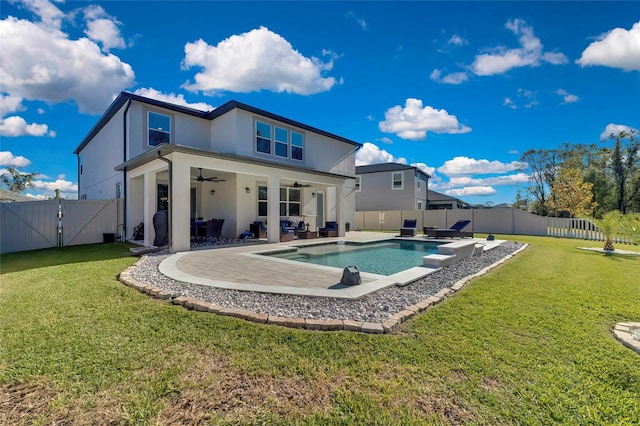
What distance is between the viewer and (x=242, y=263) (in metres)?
7.82

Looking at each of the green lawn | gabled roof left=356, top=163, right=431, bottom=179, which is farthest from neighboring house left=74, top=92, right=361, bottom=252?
gabled roof left=356, top=163, right=431, bottom=179

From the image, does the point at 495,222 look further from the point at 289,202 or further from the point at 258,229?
the point at 258,229

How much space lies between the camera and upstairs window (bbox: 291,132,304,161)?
16861 mm

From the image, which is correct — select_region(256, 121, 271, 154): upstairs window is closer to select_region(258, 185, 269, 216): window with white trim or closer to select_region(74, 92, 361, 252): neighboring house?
select_region(74, 92, 361, 252): neighboring house

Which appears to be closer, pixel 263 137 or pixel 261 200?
pixel 263 137

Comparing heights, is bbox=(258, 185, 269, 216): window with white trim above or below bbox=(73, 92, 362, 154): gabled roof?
below

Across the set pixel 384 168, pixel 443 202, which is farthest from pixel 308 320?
pixel 443 202

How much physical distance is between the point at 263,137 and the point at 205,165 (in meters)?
5.26

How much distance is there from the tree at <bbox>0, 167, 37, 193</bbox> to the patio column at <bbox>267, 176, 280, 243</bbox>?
3968cm

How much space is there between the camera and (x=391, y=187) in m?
31.0

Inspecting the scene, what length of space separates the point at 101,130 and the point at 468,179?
47158 millimetres

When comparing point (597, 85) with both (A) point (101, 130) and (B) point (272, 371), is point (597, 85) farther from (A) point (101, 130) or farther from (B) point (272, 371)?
(A) point (101, 130)

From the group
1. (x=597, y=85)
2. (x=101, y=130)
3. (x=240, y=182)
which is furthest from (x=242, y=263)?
Answer: (x=597, y=85)

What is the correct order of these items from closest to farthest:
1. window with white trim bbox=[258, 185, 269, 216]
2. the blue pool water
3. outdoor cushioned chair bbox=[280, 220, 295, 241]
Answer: the blue pool water → outdoor cushioned chair bbox=[280, 220, 295, 241] → window with white trim bbox=[258, 185, 269, 216]
